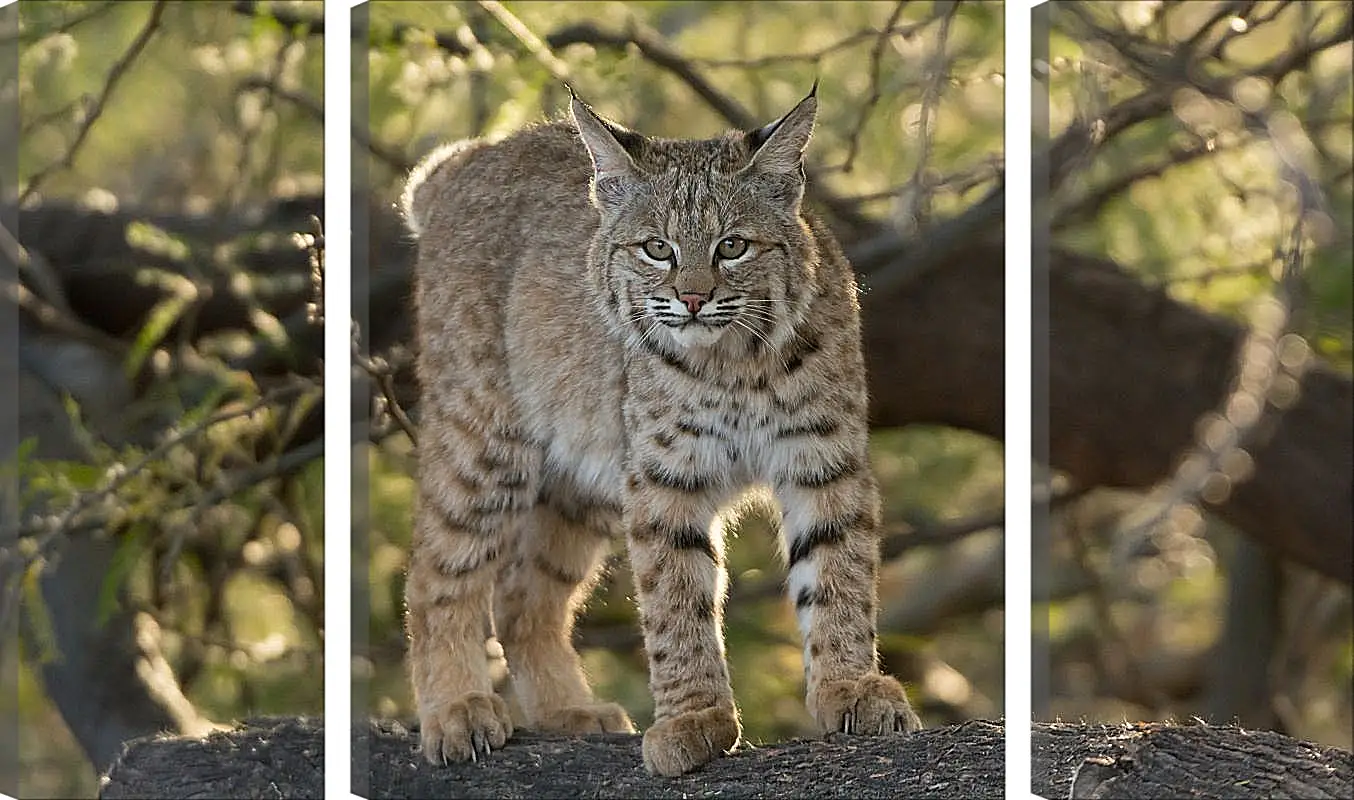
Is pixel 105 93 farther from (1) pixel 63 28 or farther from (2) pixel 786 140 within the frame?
(2) pixel 786 140

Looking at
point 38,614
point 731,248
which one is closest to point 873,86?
point 731,248

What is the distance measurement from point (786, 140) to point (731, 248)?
171 mm

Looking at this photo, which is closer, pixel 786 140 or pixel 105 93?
pixel 786 140

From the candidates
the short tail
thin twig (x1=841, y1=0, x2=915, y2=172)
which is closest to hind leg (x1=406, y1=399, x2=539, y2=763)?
the short tail

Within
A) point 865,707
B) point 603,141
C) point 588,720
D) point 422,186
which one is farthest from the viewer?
point 422,186

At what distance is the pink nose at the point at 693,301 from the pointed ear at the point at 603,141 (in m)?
0.25

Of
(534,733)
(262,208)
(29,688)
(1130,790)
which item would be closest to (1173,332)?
(1130,790)

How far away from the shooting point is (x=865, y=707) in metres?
2.18

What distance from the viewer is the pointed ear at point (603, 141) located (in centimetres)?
241

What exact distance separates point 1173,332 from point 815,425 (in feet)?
1.92

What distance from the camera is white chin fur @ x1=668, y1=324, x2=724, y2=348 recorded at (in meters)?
2.30

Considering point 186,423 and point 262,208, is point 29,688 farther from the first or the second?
point 262,208

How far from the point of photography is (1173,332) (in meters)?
1.91

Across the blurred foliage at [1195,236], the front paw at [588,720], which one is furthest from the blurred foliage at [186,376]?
the blurred foliage at [1195,236]
